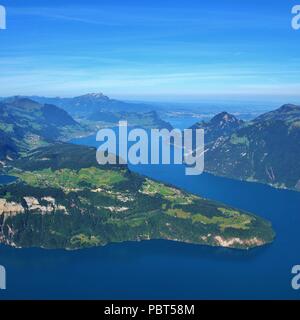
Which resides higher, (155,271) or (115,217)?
(115,217)

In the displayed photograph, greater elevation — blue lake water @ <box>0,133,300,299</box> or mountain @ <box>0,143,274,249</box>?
mountain @ <box>0,143,274,249</box>

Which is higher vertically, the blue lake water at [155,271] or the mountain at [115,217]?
the mountain at [115,217]

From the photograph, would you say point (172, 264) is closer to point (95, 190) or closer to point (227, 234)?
point (227, 234)

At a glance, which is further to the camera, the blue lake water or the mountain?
the mountain

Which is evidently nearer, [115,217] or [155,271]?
[155,271]

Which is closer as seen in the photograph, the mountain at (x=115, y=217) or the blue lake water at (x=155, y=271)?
the blue lake water at (x=155, y=271)
